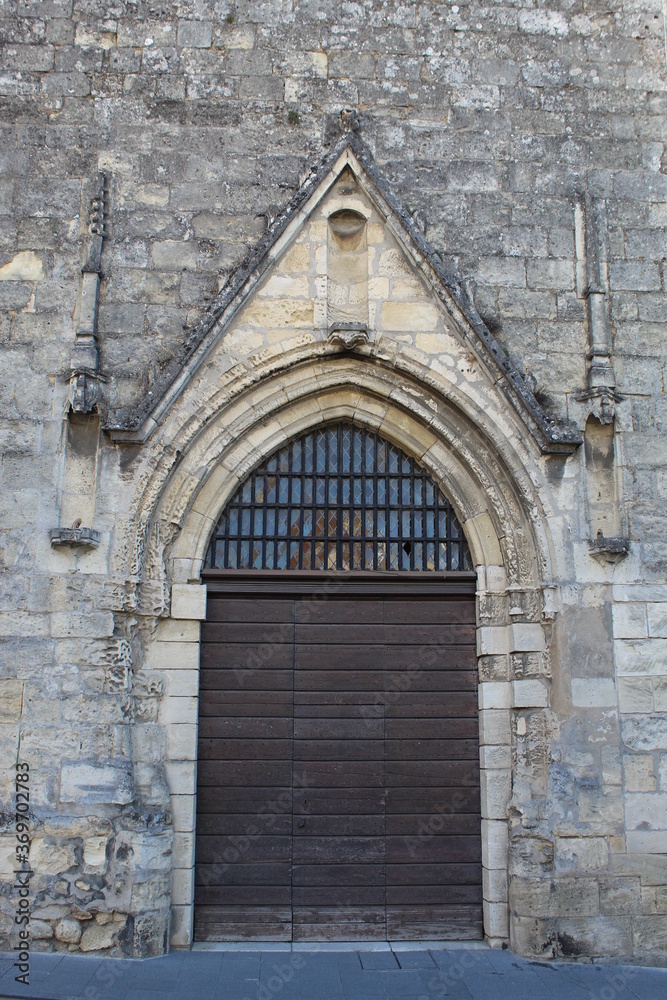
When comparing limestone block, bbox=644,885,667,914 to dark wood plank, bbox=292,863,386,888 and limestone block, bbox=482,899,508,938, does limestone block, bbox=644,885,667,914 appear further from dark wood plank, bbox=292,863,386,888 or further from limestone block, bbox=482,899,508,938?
dark wood plank, bbox=292,863,386,888

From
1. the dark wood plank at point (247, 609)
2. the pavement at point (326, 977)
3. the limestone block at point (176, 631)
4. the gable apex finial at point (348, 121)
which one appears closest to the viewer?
the pavement at point (326, 977)

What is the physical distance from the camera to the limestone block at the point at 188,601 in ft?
18.8

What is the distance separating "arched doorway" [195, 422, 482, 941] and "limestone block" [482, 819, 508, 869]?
4.7 inches

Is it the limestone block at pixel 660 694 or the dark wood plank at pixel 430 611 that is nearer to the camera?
the limestone block at pixel 660 694

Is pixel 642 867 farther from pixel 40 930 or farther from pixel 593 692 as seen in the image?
pixel 40 930

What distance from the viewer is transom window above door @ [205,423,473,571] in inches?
238

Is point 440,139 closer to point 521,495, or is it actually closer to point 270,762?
point 521,495

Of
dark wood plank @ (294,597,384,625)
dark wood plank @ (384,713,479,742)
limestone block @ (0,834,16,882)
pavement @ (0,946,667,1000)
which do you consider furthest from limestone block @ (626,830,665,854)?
limestone block @ (0,834,16,882)

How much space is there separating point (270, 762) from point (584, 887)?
7.36 ft

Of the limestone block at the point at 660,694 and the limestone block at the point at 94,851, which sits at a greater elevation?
the limestone block at the point at 660,694

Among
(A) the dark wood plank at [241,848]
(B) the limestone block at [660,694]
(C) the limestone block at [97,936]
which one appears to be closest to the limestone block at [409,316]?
(B) the limestone block at [660,694]

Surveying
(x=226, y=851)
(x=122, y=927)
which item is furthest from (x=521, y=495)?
(x=122, y=927)

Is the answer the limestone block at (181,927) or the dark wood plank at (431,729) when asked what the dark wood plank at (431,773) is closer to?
the dark wood plank at (431,729)

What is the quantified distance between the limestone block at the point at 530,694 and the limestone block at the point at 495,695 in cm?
11
